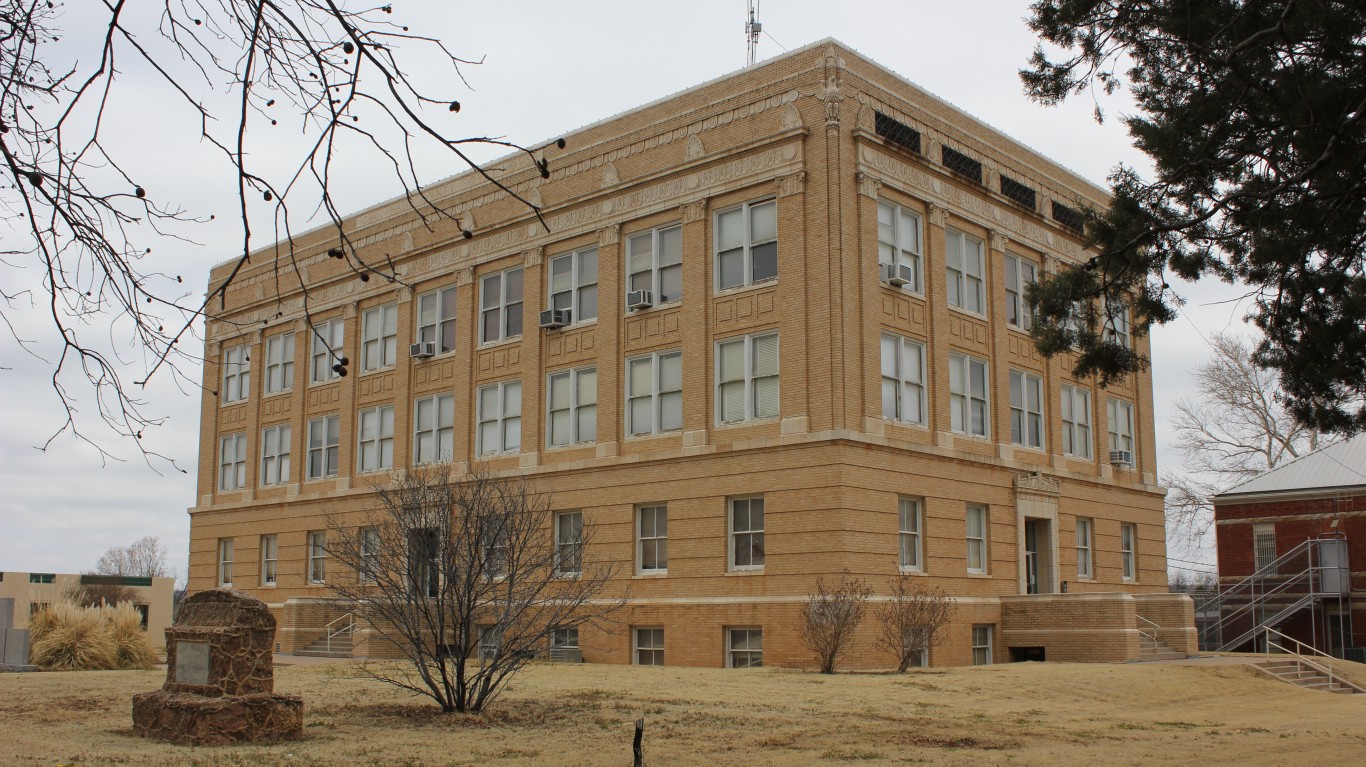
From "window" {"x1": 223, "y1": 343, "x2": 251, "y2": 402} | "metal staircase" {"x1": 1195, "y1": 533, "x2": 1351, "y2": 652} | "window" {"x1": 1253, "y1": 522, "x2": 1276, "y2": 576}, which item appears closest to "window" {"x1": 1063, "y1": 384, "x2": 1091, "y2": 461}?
"metal staircase" {"x1": 1195, "y1": 533, "x2": 1351, "y2": 652}

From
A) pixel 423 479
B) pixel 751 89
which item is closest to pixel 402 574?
pixel 423 479

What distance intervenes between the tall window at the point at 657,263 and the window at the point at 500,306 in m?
4.44

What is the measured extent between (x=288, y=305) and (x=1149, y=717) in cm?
3313

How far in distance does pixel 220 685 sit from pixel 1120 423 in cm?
3038

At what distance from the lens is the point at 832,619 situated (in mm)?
25203

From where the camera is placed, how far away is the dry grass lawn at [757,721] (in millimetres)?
13078

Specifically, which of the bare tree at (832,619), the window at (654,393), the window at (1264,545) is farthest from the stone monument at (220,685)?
the window at (1264,545)

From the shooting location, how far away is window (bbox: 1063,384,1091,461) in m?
36.1

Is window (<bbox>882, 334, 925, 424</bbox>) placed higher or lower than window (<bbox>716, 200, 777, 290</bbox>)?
lower

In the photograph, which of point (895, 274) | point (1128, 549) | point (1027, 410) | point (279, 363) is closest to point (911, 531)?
point (895, 274)

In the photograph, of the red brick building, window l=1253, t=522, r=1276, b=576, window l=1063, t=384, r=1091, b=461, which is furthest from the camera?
window l=1253, t=522, r=1276, b=576

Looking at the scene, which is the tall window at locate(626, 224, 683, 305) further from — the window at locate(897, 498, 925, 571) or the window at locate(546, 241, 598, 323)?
the window at locate(897, 498, 925, 571)

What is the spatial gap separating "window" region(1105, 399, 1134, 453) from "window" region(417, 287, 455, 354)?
19.0 meters

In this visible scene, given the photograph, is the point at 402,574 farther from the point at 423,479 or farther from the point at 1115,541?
the point at 1115,541
